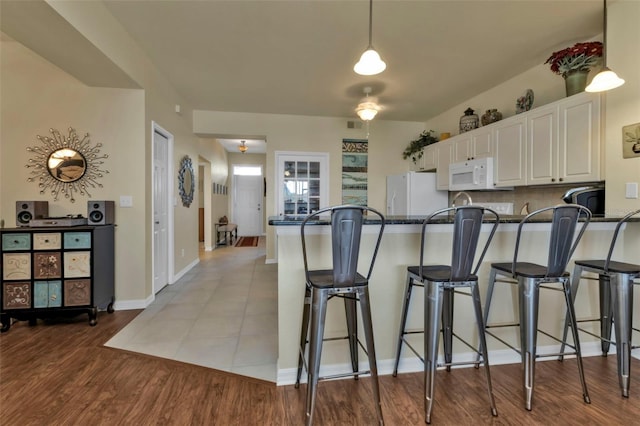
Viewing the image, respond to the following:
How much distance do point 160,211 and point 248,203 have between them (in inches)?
233

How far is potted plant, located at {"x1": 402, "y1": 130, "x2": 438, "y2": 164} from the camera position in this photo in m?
5.23

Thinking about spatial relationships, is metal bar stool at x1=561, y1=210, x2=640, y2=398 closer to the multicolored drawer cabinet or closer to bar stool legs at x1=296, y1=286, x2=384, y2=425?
bar stool legs at x1=296, y1=286, x2=384, y2=425

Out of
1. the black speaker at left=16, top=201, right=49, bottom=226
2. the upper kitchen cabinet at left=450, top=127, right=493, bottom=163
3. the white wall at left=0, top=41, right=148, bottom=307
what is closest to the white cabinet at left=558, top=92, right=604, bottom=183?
the upper kitchen cabinet at left=450, top=127, right=493, bottom=163

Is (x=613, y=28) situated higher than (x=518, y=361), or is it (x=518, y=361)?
(x=613, y=28)

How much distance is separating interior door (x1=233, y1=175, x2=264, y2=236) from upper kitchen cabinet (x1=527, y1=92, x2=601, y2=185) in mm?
7766

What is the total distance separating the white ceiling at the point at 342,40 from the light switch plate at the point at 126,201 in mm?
1455

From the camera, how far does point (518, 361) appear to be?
211cm

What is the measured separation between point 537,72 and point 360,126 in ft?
8.98

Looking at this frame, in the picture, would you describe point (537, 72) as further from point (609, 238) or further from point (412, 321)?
point (412, 321)

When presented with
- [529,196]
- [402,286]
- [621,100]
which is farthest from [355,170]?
[402,286]

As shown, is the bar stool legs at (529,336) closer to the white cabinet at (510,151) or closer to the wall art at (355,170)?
the white cabinet at (510,151)

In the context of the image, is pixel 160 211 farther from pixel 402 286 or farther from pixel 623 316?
pixel 623 316

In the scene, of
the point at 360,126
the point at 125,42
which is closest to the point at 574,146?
the point at 360,126

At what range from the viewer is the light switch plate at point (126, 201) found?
3.11 metres
